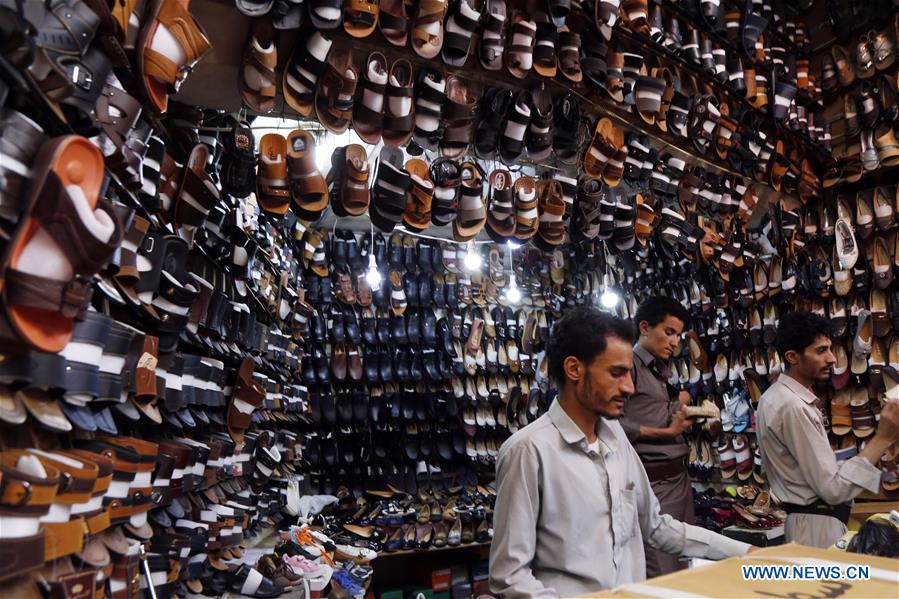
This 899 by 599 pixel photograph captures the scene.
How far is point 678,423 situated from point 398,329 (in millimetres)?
4153

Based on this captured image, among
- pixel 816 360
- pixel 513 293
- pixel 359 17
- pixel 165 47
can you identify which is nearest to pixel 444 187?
pixel 359 17

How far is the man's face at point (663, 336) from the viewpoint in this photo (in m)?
3.59

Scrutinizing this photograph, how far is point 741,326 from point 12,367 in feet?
18.3

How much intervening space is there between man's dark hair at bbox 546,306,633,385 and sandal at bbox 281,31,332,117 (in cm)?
155

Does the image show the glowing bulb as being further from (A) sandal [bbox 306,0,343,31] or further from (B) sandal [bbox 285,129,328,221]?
(A) sandal [bbox 306,0,343,31]

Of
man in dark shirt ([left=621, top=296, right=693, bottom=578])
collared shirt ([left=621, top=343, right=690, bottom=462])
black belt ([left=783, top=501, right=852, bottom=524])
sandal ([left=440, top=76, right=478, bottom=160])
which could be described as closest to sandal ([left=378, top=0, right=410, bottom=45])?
sandal ([left=440, top=76, right=478, bottom=160])

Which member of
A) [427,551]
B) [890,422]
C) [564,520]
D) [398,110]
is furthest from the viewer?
[427,551]

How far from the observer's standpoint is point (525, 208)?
375cm

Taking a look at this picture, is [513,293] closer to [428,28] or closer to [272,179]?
[428,28]

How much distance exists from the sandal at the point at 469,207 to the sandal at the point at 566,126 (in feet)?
1.80

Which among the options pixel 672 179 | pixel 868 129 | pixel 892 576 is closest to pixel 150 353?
pixel 892 576

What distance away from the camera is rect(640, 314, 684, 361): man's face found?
11.8ft

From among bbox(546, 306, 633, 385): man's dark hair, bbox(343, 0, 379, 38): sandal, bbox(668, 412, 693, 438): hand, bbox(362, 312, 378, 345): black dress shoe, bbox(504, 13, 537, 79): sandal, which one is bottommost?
bbox(668, 412, 693, 438): hand

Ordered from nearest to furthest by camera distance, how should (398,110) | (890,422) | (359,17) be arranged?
(890,422) → (359,17) → (398,110)
